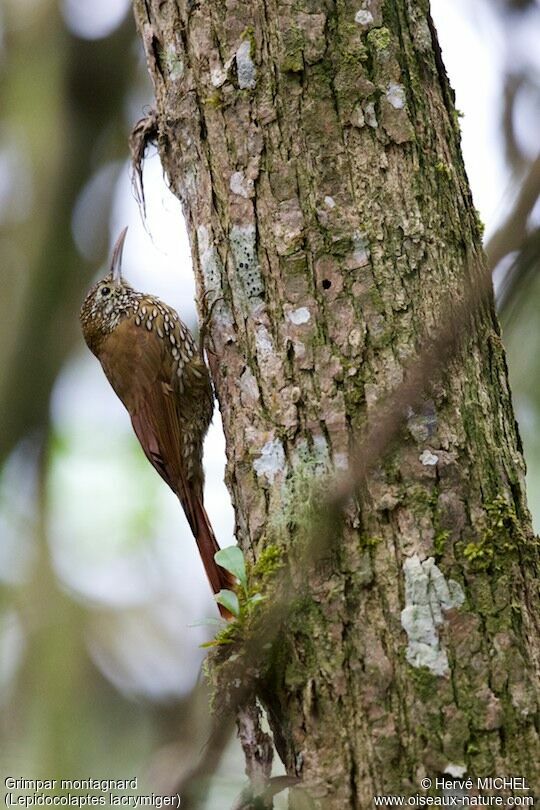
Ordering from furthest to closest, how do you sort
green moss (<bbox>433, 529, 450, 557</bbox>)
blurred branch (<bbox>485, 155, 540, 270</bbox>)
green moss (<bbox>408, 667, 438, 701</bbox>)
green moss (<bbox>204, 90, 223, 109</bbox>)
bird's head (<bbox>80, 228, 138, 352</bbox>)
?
bird's head (<bbox>80, 228, 138, 352</bbox>), green moss (<bbox>204, 90, 223, 109</bbox>), green moss (<bbox>433, 529, 450, 557</bbox>), green moss (<bbox>408, 667, 438, 701</bbox>), blurred branch (<bbox>485, 155, 540, 270</bbox>)

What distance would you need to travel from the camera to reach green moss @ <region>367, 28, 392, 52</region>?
248cm

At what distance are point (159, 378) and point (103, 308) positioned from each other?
43 centimetres

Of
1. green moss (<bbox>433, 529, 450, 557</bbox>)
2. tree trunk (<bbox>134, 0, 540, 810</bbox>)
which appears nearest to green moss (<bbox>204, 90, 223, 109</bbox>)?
tree trunk (<bbox>134, 0, 540, 810</bbox>)

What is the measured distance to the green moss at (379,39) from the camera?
2.48 meters

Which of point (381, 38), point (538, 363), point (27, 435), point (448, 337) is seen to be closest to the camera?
point (448, 337)

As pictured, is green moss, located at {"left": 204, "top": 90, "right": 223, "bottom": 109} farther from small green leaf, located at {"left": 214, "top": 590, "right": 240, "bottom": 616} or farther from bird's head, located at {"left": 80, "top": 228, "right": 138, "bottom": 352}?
bird's head, located at {"left": 80, "top": 228, "right": 138, "bottom": 352}

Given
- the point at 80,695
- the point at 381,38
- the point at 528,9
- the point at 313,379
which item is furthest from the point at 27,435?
the point at 528,9

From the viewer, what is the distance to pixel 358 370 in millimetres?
2271

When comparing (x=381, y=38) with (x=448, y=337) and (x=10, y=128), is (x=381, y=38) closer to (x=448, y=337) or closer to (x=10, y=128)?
(x=448, y=337)

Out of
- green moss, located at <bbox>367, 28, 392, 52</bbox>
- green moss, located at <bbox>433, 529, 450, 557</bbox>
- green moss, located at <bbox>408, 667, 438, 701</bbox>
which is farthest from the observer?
green moss, located at <bbox>367, 28, 392, 52</bbox>

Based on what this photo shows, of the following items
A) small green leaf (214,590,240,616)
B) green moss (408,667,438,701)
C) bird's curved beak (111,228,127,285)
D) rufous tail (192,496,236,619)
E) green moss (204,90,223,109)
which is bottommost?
green moss (408,667,438,701)

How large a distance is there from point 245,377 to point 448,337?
132 cm

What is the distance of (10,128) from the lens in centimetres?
424

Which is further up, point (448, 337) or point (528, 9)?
point (528, 9)
